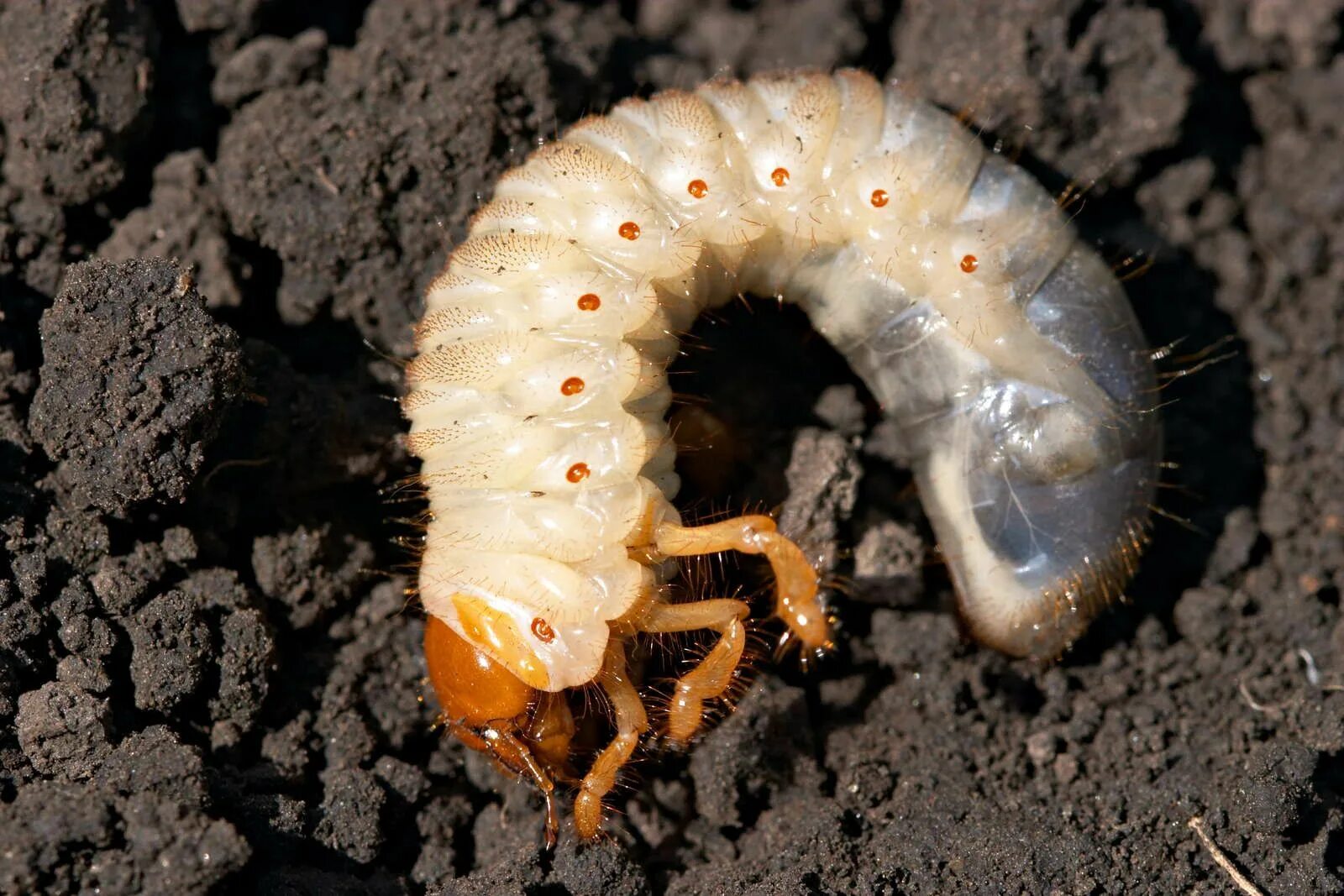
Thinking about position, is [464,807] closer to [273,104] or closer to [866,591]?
[866,591]

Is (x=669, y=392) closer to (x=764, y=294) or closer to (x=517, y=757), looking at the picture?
(x=764, y=294)

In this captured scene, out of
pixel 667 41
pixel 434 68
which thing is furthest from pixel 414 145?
pixel 667 41

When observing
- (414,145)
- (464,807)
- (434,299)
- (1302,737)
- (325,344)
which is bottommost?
(464,807)

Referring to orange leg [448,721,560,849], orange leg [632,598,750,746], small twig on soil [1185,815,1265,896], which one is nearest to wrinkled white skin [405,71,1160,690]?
orange leg [632,598,750,746]

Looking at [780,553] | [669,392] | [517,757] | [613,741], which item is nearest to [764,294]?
[669,392]

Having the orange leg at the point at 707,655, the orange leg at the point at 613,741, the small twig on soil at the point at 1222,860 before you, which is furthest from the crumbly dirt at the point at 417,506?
the orange leg at the point at 707,655

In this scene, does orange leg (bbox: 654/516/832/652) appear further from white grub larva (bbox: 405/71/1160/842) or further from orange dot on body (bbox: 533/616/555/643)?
orange dot on body (bbox: 533/616/555/643)
